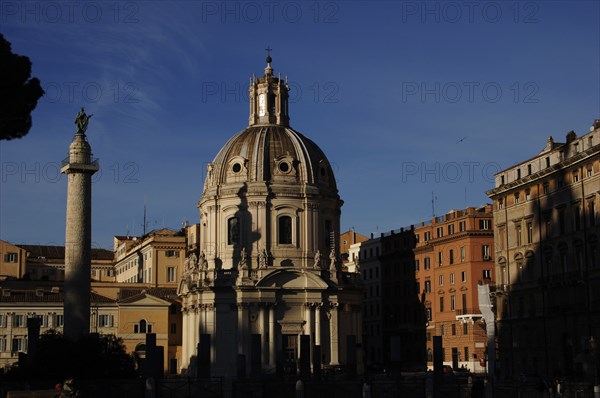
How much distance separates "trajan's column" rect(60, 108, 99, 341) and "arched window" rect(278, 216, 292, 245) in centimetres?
2707

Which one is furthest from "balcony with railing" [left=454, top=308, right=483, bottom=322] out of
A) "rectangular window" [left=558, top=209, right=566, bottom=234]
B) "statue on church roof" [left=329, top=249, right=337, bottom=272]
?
"rectangular window" [left=558, top=209, right=566, bottom=234]

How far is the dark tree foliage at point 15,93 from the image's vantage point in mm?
43000

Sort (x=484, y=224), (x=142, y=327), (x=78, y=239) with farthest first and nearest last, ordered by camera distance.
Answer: (x=142, y=327) < (x=484, y=224) < (x=78, y=239)

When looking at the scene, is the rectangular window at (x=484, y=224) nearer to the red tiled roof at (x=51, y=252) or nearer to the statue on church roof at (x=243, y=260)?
the statue on church roof at (x=243, y=260)

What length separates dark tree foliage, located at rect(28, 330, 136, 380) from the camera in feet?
202

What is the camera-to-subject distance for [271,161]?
97.6m

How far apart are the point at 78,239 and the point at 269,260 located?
26.4 metres

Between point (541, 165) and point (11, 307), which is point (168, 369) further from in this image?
point (541, 165)

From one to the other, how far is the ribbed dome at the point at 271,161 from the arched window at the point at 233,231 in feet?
11.8

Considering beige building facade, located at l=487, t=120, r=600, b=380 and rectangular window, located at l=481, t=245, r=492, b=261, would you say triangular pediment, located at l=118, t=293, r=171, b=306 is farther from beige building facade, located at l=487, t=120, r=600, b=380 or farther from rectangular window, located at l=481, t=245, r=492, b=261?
beige building facade, located at l=487, t=120, r=600, b=380

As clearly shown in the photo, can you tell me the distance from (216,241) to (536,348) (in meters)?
31.6

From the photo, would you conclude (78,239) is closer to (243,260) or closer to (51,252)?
(243,260)

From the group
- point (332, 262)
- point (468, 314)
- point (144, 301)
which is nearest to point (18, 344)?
point (144, 301)

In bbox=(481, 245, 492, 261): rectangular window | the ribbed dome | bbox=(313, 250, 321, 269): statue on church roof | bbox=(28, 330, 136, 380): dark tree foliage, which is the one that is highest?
the ribbed dome
